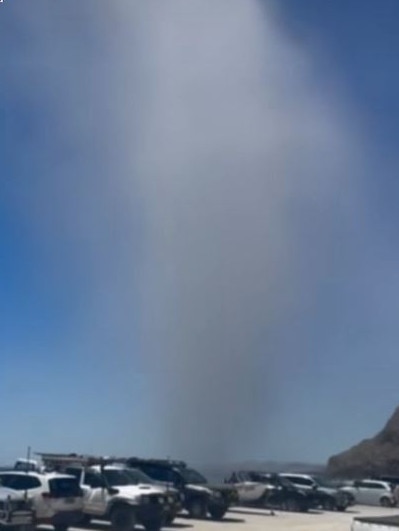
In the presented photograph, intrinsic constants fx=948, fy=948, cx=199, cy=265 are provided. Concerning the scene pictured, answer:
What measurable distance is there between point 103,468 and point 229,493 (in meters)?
6.98

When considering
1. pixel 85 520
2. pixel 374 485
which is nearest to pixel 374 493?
pixel 374 485

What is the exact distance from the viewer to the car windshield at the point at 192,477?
36.0m

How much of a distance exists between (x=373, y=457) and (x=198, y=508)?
6086 centimetres

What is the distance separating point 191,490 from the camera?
1396 inches

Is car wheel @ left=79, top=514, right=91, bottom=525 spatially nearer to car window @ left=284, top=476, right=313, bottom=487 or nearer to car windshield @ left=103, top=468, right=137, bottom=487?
car windshield @ left=103, top=468, right=137, bottom=487

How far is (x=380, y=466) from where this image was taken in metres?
90.2

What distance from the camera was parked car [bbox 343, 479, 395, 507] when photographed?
5153cm

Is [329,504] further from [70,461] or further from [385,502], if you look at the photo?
[70,461]

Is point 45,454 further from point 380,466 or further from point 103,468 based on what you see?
point 380,466

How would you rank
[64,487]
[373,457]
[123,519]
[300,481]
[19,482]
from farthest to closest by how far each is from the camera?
[373,457] → [300,481] → [123,519] → [64,487] → [19,482]

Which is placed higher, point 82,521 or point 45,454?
point 45,454

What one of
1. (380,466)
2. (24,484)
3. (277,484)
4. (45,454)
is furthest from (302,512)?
(380,466)

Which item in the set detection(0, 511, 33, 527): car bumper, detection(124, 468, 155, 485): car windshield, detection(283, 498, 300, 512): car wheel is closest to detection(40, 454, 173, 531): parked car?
detection(124, 468, 155, 485): car windshield

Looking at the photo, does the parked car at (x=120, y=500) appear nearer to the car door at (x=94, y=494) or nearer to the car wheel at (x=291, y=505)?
the car door at (x=94, y=494)
